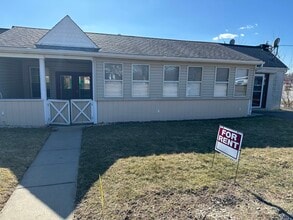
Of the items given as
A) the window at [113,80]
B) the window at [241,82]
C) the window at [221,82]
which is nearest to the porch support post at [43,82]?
the window at [113,80]

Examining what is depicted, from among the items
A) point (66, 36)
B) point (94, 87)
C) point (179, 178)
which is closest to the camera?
point (179, 178)

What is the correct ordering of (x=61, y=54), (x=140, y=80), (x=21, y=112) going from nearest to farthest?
(x=61, y=54)
(x=21, y=112)
(x=140, y=80)

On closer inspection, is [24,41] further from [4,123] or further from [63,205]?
[63,205]

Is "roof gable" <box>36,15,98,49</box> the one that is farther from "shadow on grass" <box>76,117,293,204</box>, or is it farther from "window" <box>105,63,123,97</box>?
"shadow on grass" <box>76,117,293,204</box>

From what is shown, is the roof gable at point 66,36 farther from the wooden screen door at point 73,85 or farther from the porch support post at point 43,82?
the wooden screen door at point 73,85

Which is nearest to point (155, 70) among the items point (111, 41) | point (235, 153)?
point (111, 41)

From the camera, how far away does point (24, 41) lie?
9.09 metres

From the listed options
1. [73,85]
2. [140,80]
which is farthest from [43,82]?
[73,85]

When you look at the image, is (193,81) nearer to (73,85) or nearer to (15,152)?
(73,85)

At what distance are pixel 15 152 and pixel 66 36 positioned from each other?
5.75 meters

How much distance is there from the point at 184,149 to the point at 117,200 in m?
3.32

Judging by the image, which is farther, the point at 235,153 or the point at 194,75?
the point at 194,75

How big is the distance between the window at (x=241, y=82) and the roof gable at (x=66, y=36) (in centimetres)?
762

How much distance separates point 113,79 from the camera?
32.3ft
